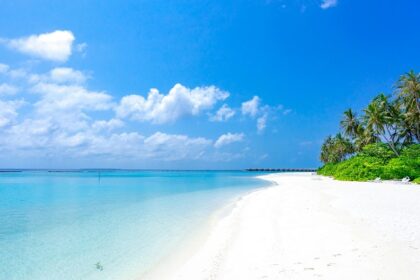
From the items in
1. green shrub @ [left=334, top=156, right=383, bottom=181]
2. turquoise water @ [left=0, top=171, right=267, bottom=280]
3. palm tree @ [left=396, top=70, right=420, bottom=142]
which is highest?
palm tree @ [left=396, top=70, right=420, bottom=142]

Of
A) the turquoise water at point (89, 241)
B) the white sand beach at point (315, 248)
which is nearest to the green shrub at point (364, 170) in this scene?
the white sand beach at point (315, 248)

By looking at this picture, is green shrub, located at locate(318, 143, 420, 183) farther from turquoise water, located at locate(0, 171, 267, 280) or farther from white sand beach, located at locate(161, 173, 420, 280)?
turquoise water, located at locate(0, 171, 267, 280)

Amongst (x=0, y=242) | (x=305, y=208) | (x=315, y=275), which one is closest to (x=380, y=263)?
(x=315, y=275)

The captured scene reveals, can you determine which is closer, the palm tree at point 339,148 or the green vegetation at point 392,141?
the green vegetation at point 392,141

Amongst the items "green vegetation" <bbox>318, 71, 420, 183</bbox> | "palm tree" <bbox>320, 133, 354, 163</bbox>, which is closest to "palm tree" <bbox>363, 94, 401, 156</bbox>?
"green vegetation" <bbox>318, 71, 420, 183</bbox>

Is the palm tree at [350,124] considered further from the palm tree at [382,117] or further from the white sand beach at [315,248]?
the white sand beach at [315,248]

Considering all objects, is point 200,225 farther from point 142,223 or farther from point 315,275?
point 315,275

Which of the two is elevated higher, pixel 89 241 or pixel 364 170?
pixel 364 170

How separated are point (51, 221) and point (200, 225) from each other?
6.76 m

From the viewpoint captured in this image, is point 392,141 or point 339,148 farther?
point 339,148

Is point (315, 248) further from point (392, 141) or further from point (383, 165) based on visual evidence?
point (392, 141)

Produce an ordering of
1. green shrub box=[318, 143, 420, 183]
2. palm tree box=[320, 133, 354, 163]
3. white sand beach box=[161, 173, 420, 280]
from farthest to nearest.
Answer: palm tree box=[320, 133, 354, 163] → green shrub box=[318, 143, 420, 183] → white sand beach box=[161, 173, 420, 280]

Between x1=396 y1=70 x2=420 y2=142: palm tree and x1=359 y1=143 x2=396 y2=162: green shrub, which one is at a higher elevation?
x1=396 y1=70 x2=420 y2=142: palm tree

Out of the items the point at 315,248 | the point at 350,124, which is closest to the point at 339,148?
the point at 350,124
